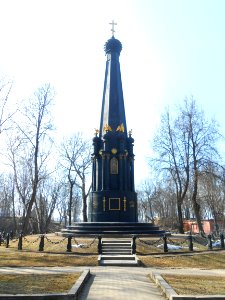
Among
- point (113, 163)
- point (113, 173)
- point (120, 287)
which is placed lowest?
point (120, 287)

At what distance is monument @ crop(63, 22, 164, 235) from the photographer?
22469 mm

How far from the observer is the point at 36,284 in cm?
935

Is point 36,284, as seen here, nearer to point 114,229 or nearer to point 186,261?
point 186,261

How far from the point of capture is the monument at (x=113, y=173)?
73.7ft

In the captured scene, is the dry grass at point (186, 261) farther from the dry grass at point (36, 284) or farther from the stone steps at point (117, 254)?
the dry grass at point (36, 284)

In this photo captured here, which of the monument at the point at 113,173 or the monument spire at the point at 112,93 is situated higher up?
the monument spire at the point at 112,93

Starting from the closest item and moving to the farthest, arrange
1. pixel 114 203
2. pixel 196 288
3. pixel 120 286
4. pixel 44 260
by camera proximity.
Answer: pixel 196 288 < pixel 120 286 < pixel 44 260 < pixel 114 203

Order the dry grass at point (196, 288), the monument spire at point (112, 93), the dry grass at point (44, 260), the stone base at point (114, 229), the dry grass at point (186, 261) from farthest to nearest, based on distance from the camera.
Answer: the monument spire at point (112, 93)
the stone base at point (114, 229)
the dry grass at point (186, 261)
the dry grass at point (44, 260)
the dry grass at point (196, 288)

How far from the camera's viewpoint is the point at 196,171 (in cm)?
2841

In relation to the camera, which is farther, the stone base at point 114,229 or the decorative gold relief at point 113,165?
the decorative gold relief at point 113,165

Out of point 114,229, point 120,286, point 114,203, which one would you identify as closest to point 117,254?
point 114,229

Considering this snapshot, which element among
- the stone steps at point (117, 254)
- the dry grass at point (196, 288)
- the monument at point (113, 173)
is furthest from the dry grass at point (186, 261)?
the dry grass at point (196, 288)

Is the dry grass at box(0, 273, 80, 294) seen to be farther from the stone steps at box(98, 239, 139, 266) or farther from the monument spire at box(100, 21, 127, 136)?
the monument spire at box(100, 21, 127, 136)

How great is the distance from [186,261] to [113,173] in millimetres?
10174
